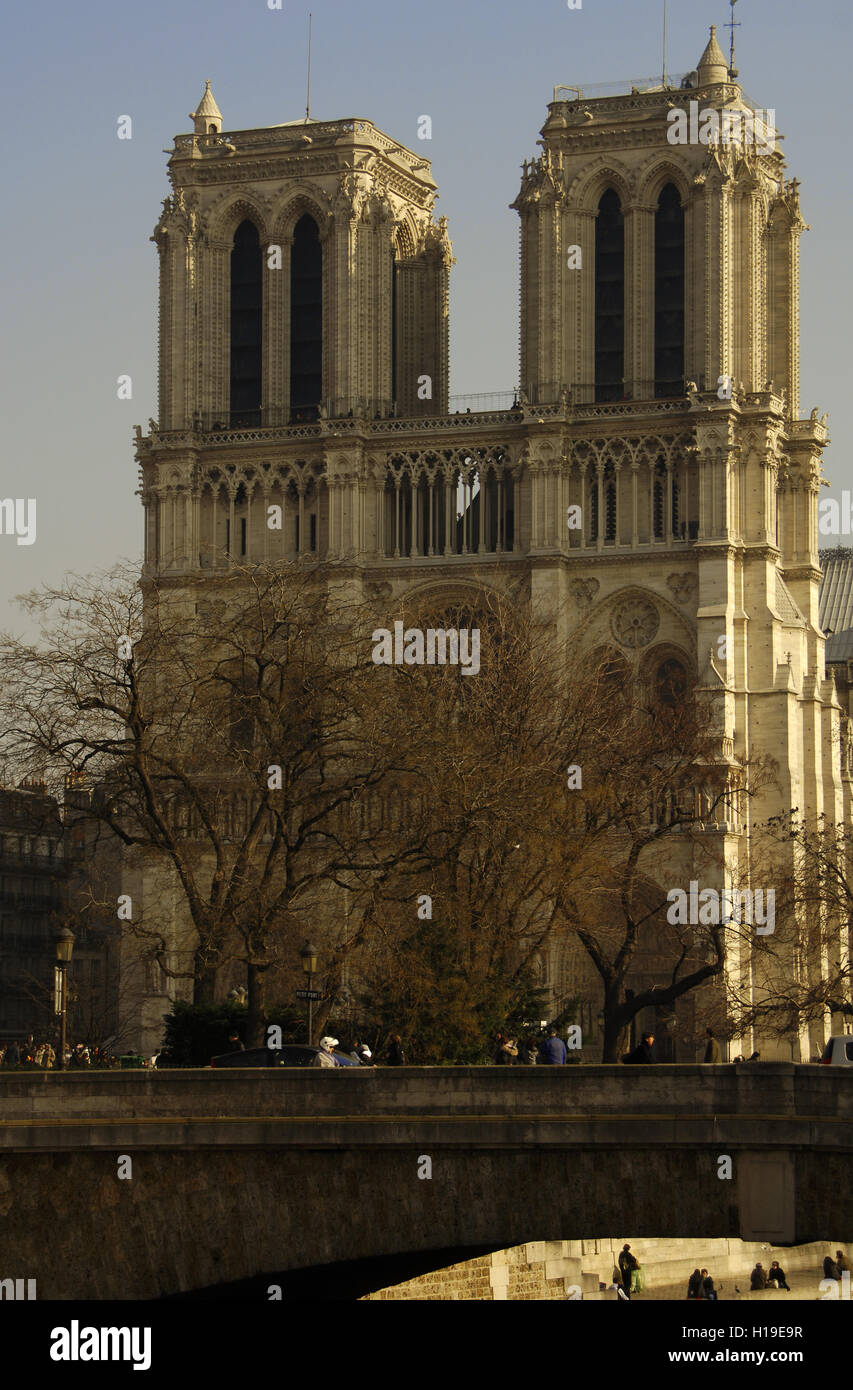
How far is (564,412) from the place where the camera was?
284 ft

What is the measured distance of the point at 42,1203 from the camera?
1356 inches

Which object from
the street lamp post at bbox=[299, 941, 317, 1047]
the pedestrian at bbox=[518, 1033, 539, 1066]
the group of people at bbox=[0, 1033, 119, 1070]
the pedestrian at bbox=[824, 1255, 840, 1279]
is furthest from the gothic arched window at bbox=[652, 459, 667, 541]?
the street lamp post at bbox=[299, 941, 317, 1047]

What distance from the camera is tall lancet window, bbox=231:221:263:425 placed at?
305ft

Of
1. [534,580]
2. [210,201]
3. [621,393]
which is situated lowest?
[534,580]

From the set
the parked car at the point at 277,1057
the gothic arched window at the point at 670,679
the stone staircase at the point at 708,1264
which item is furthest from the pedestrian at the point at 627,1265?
the gothic arched window at the point at 670,679

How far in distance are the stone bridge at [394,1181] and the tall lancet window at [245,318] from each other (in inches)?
2367

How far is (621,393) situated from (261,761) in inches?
1526

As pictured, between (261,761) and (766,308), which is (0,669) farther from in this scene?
(766,308)

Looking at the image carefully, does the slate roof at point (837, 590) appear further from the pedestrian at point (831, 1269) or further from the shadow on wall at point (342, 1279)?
the shadow on wall at point (342, 1279)

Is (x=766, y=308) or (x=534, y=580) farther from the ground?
(x=766, y=308)

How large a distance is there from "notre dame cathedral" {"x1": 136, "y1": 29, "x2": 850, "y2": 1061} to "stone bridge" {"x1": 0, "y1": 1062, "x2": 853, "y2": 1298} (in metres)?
47.1
